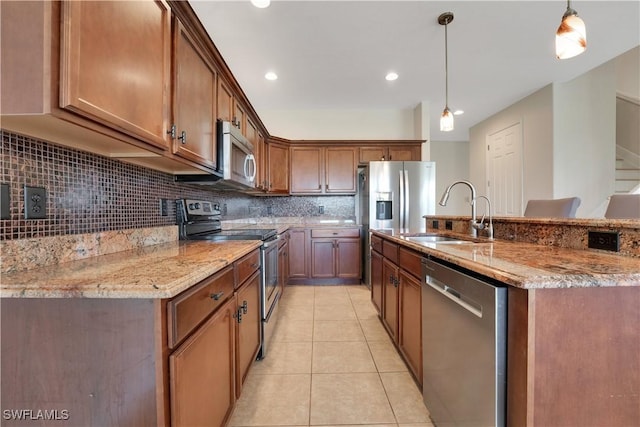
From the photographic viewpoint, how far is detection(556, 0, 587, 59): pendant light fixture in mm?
1424

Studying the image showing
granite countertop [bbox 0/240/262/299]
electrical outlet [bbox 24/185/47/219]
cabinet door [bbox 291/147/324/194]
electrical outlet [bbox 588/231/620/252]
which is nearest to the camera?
granite countertop [bbox 0/240/262/299]

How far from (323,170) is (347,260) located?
1.39 meters

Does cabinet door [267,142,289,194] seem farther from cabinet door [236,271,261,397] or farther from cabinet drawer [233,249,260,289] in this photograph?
cabinet door [236,271,261,397]

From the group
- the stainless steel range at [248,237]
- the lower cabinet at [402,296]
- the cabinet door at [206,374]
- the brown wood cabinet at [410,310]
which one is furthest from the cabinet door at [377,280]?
the cabinet door at [206,374]

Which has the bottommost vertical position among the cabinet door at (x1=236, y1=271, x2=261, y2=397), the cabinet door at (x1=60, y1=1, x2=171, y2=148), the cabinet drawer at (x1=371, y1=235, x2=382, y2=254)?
the cabinet door at (x1=236, y1=271, x2=261, y2=397)

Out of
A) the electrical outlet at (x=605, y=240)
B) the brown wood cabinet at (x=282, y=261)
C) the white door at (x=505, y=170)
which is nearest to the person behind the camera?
the electrical outlet at (x=605, y=240)

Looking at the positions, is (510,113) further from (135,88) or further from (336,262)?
(135,88)

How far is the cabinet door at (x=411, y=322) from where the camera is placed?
59.4 inches

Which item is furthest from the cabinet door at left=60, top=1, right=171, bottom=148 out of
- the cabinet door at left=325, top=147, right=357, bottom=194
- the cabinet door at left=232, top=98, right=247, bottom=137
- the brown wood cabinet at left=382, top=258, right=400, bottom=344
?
the cabinet door at left=325, top=147, right=357, bottom=194

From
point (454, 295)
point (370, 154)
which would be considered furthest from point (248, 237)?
point (370, 154)

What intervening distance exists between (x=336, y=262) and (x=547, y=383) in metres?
3.08

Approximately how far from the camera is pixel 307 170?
13.5 feet

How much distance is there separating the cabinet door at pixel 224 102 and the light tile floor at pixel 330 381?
71.4 inches

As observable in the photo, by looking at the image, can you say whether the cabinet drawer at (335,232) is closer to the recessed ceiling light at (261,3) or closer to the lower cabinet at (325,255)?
the lower cabinet at (325,255)
